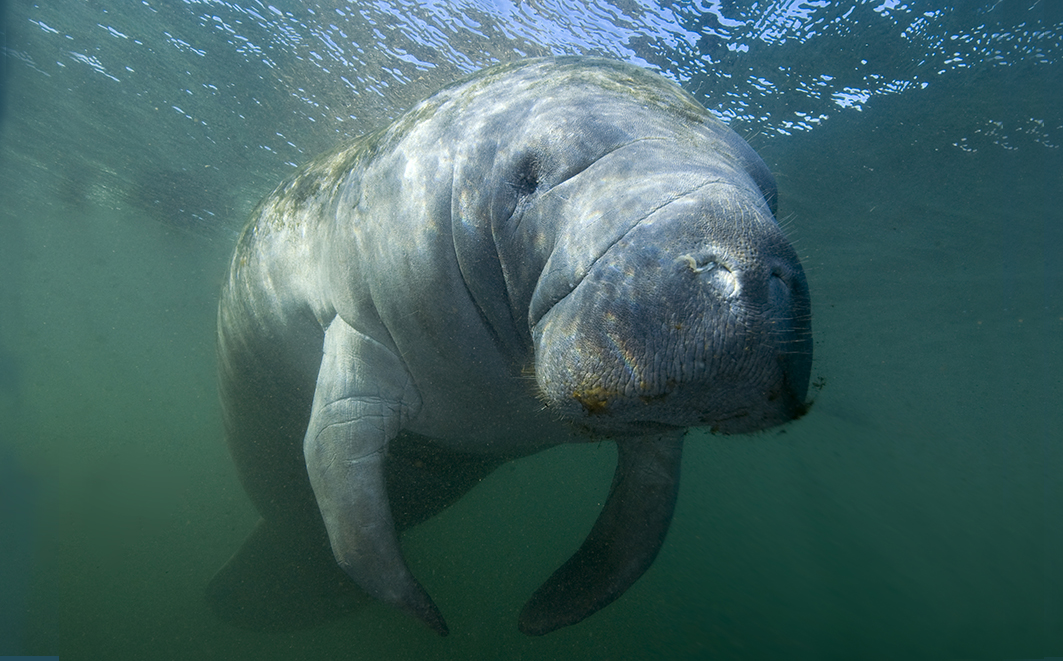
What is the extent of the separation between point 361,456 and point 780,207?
1094cm

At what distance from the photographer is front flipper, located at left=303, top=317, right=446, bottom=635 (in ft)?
7.88

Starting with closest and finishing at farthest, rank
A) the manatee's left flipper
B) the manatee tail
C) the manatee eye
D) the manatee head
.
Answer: the manatee head
the manatee eye
the manatee's left flipper
the manatee tail

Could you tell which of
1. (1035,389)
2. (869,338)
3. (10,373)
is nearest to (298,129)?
(869,338)

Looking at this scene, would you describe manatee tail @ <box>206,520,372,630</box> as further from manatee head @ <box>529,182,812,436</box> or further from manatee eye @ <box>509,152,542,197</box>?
manatee head @ <box>529,182,812,436</box>

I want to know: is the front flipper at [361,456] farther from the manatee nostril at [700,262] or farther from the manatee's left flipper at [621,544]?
the manatee nostril at [700,262]

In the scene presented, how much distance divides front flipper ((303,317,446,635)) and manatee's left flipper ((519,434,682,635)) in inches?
35.1

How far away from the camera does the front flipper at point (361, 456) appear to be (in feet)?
7.88

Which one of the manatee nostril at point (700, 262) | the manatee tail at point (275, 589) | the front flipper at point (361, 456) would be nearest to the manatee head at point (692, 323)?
the manatee nostril at point (700, 262)

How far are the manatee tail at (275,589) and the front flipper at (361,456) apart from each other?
3041mm

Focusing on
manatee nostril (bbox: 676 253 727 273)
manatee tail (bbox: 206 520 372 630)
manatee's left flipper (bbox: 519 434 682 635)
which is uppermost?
manatee nostril (bbox: 676 253 727 273)

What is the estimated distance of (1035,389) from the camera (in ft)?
53.8

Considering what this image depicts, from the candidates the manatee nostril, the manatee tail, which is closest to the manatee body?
the manatee nostril

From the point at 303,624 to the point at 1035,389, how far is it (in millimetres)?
19423

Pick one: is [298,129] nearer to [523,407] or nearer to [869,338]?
[523,407]
